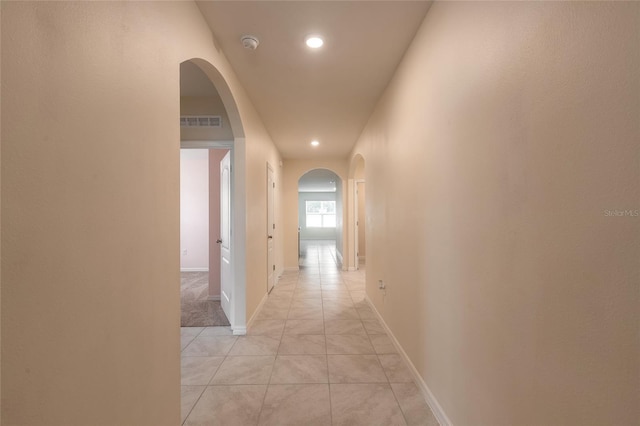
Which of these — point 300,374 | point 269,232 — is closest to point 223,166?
point 269,232

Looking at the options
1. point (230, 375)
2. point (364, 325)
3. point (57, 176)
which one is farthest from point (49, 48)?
point (364, 325)

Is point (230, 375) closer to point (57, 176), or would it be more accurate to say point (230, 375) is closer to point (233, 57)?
point (57, 176)

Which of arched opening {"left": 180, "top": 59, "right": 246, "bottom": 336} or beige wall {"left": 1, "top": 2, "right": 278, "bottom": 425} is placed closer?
beige wall {"left": 1, "top": 2, "right": 278, "bottom": 425}

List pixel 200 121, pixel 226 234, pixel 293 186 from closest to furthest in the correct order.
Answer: pixel 200 121 < pixel 226 234 < pixel 293 186

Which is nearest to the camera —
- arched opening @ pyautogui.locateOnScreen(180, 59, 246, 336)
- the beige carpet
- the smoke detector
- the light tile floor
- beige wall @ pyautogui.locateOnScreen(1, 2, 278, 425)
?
beige wall @ pyautogui.locateOnScreen(1, 2, 278, 425)

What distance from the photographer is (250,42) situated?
6.70 ft

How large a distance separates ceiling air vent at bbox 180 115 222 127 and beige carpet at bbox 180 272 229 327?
2.29 metres

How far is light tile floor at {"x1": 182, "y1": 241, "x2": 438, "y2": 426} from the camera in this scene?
5.68ft

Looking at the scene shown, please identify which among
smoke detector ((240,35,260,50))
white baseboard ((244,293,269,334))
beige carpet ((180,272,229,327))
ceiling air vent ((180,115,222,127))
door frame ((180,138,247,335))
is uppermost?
smoke detector ((240,35,260,50))

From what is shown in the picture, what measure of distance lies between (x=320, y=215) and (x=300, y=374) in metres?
12.1

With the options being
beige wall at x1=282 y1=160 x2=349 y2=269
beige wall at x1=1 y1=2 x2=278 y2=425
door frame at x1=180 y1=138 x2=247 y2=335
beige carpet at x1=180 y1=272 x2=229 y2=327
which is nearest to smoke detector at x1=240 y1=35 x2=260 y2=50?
beige wall at x1=1 y1=2 x2=278 y2=425

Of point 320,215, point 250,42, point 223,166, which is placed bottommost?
point 320,215

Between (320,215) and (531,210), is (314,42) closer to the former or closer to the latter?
(531,210)

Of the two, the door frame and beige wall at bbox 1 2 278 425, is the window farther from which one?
beige wall at bbox 1 2 278 425
